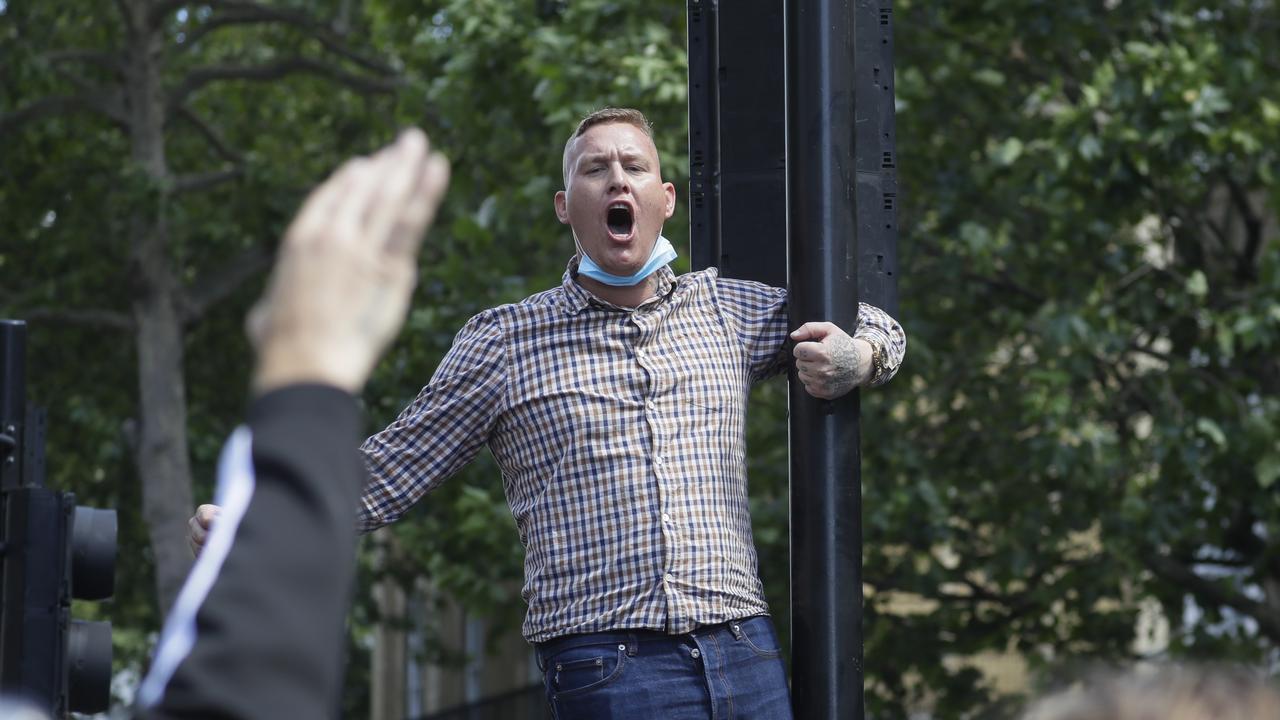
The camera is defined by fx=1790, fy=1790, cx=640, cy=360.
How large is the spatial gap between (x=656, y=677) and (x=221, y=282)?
50.2ft

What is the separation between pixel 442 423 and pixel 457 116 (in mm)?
9108

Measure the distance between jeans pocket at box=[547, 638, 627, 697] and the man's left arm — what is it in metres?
0.67

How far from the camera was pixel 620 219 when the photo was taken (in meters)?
3.80

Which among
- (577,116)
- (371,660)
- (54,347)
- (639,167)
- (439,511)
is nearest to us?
(639,167)

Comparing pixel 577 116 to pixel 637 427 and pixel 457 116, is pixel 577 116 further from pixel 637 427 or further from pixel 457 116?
pixel 637 427

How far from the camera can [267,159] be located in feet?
58.6

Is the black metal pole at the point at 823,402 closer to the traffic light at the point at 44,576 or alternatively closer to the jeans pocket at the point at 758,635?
the jeans pocket at the point at 758,635

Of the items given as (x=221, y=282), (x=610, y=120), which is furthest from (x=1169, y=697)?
(x=221, y=282)

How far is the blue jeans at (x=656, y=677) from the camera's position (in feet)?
11.3

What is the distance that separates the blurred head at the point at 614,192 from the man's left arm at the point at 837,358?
1.30 ft

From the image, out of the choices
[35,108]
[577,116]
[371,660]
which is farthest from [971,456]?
[371,660]

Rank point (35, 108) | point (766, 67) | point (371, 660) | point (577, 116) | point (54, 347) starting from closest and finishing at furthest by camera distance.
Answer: point (766, 67) → point (577, 116) → point (35, 108) → point (54, 347) → point (371, 660)

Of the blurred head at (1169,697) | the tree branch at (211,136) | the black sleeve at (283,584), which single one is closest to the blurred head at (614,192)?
the blurred head at (1169,697)

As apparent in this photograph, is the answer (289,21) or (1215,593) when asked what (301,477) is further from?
(289,21)
